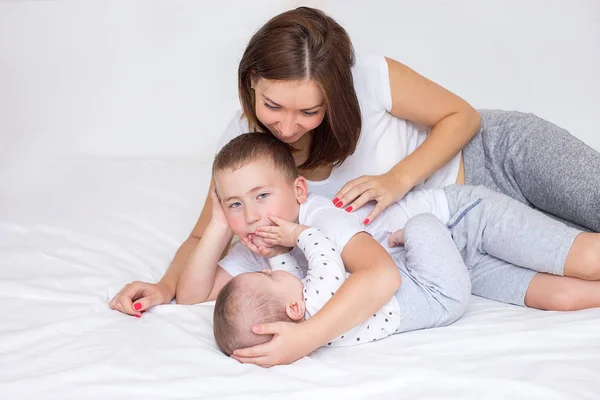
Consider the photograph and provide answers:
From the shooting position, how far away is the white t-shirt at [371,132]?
2.24 meters

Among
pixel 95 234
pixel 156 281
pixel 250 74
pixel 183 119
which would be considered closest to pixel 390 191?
pixel 250 74

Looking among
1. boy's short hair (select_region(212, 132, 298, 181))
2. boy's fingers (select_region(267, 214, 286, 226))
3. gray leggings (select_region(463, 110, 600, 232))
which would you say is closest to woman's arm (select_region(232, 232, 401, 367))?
boy's fingers (select_region(267, 214, 286, 226))

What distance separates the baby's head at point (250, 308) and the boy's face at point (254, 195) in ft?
0.68

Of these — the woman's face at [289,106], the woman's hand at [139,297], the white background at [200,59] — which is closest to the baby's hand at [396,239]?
the woman's face at [289,106]

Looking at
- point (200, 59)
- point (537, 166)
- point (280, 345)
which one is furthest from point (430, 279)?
point (200, 59)

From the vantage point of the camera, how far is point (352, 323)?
67.2 inches

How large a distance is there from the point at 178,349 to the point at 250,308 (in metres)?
0.19

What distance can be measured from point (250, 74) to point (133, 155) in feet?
5.02

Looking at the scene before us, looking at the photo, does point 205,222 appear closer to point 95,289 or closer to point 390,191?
point 95,289

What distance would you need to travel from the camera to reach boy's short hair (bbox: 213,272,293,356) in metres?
1.67

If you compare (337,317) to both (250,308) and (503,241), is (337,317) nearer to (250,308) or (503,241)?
(250,308)

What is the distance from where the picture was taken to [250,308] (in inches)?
65.9

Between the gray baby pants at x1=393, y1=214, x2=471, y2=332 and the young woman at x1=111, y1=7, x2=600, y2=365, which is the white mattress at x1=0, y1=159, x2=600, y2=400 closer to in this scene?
the gray baby pants at x1=393, y1=214, x2=471, y2=332

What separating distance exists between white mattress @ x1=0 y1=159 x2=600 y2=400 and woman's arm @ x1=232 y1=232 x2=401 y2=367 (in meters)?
0.03
